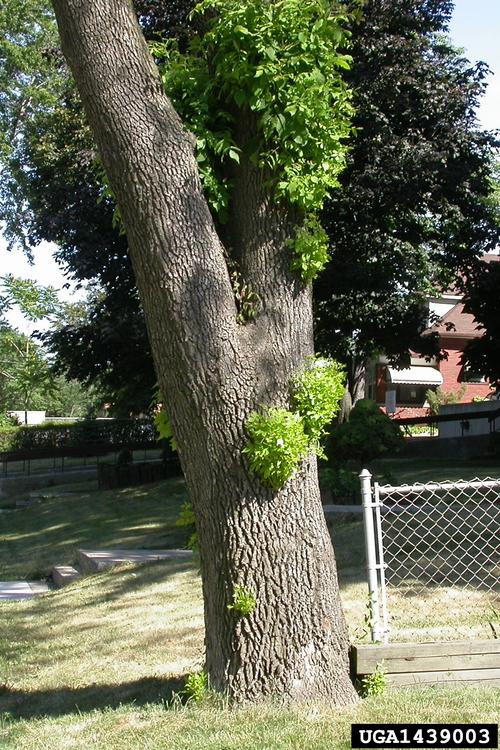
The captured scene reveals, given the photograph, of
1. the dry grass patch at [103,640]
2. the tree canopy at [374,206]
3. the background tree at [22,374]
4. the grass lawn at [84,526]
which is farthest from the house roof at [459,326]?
the background tree at [22,374]

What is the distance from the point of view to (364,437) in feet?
43.6

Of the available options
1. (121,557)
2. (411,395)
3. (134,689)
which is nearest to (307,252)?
(134,689)

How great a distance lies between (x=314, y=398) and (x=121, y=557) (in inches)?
260

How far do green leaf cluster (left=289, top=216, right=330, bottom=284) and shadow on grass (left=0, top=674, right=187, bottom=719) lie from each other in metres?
2.64

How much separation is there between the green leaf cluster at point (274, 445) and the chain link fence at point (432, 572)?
2.24ft

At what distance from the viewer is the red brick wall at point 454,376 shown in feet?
120

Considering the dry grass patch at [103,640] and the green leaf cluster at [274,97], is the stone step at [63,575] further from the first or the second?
the green leaf cluster at [274,97]

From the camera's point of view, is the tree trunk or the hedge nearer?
the tree trunk

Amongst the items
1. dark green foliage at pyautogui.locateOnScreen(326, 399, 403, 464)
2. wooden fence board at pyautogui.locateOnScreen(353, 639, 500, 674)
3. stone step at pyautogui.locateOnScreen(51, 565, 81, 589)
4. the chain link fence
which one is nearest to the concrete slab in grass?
stone step at pyautogui.locateOnScreen(51, 565, 81, 589)

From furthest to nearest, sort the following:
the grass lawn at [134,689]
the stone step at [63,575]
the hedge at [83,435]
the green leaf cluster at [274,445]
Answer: the hedge at [83,435]
the stone step at [63,575]
the green leaf cluster at [274,445]
the grass lawn at [134,689]

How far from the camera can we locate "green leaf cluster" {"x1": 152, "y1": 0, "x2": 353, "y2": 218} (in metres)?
4.93

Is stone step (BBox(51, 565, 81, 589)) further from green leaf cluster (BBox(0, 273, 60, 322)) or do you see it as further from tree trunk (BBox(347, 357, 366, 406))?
tree trunk (BBox(347, 357, 366, 406))

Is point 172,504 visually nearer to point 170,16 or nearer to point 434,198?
point 434,198

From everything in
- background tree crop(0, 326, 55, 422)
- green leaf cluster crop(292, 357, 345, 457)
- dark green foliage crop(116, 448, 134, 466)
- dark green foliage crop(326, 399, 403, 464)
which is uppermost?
background tree crop(0, 326, 55, 422)
